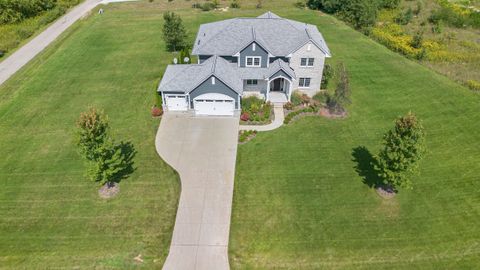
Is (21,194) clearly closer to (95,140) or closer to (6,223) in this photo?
(6,223)

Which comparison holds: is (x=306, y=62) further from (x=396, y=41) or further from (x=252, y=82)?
(x=396, y=41)

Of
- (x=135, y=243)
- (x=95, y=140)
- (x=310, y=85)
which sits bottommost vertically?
(x=135, y=243)

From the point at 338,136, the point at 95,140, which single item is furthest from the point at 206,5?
the point at 95,140

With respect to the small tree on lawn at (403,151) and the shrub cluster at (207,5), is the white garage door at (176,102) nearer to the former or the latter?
the small tree on lawn at (403,151)

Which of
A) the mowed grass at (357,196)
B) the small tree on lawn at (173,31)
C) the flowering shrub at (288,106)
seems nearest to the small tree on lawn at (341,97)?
the mowed grass at (357,196)

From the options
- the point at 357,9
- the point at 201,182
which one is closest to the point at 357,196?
the point at 201,182

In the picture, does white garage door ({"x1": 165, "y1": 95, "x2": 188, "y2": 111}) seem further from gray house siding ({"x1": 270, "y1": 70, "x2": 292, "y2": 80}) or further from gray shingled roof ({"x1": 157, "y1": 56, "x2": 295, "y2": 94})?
gray house siding ({"x1": 270, "y1": 70, "x2": 292, "y2": 80})

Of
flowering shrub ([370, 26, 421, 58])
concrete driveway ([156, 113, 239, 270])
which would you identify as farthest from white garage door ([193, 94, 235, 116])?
flowering shrub ([370, 26, 421, 58])
